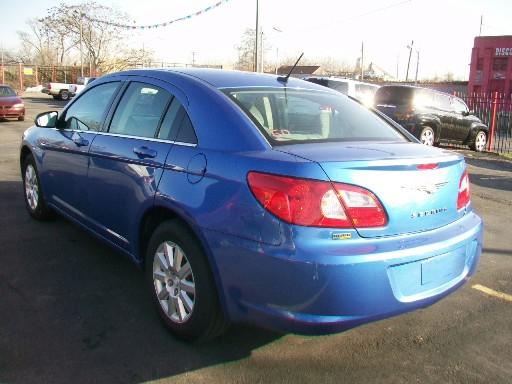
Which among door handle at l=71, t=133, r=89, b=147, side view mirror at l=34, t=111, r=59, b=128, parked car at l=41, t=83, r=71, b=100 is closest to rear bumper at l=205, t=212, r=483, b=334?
door handle at l=71, t=133, r=89, b=147

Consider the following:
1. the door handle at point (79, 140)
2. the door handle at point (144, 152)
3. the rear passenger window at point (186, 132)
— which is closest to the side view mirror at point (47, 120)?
the door handle at point (79, 140)

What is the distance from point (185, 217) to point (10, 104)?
686 inches

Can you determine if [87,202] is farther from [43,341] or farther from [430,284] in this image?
[430,284]

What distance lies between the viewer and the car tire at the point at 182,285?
9.04 feet

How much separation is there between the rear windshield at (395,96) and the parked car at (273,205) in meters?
10.2

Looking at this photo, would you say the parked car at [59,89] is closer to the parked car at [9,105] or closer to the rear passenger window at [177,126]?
the parked car at [9,105]

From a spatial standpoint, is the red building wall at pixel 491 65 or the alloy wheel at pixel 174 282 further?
the red building wall at pixel 491 65

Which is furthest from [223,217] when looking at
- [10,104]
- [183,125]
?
[10,104]

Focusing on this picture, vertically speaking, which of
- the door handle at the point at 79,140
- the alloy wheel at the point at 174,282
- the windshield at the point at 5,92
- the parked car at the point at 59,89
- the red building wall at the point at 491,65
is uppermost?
the red building wall at the point at 491,65

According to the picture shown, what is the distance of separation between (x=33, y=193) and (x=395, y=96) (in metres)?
10.5

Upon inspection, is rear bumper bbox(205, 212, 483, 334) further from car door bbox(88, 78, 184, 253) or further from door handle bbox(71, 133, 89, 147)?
door handle bbox(71, 133, 89, 147)

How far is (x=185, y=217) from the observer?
2.82m

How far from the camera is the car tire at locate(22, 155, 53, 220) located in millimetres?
5184

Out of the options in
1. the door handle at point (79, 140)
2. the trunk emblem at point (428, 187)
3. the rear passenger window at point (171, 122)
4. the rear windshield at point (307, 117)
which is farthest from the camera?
the door handle at point (79, 140)
